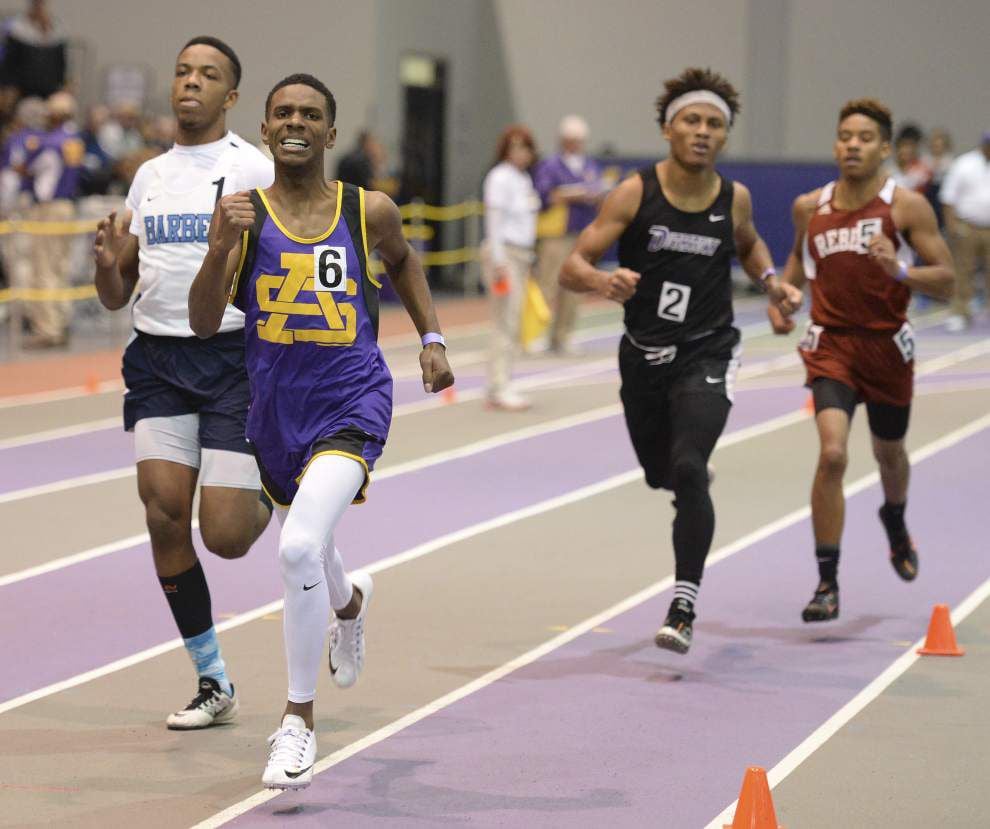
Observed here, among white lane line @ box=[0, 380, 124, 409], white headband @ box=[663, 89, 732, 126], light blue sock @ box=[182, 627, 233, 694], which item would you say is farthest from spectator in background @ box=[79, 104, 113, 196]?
light blue sock @ box=[182, 627, 233, 694]

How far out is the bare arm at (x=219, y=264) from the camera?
17.8ft

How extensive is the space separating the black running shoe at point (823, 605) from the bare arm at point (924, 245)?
1.35 metres

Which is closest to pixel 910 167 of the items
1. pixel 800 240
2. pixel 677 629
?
pixel 800 240

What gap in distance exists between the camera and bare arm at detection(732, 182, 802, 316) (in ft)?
24.9

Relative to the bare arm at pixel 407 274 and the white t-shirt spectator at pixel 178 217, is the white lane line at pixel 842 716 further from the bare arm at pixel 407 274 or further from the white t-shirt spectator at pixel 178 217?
the white t-shirt spectator at pixel 178 217

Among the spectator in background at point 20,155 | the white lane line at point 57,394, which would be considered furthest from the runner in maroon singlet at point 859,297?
the spectator in background at point 20,155

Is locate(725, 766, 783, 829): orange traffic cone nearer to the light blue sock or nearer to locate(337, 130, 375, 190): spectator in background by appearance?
the light blue sock

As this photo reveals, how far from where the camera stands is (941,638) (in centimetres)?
740

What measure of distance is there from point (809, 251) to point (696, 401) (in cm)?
134

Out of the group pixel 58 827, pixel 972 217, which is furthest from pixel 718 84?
pixel 972 217

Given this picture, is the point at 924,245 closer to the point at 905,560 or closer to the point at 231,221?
the point at 905,560

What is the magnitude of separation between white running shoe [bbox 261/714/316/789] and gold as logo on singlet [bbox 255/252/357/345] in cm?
118

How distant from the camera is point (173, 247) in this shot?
627cm

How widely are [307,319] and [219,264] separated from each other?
0.33 metres
